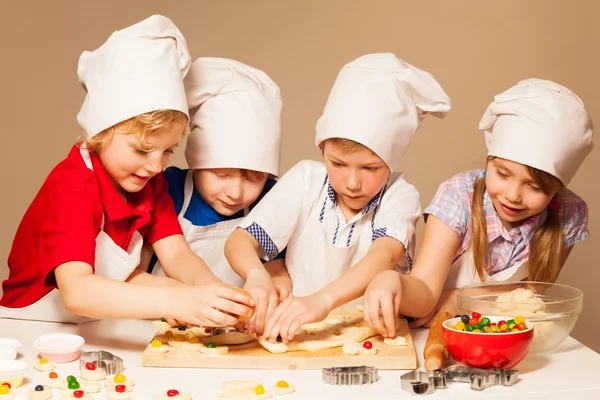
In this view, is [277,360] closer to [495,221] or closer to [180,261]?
[180,261]

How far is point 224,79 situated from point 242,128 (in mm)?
108

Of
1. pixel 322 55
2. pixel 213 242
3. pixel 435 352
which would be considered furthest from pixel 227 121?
pixel 322 55

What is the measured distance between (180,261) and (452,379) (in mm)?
619

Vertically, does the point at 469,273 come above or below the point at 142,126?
below

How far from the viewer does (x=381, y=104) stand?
1531mm

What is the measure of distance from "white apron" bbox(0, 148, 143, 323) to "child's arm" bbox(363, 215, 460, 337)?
0.46 metres

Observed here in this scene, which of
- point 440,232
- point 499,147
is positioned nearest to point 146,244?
point 440,232

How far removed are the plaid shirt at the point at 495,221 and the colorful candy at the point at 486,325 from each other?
1.28ft

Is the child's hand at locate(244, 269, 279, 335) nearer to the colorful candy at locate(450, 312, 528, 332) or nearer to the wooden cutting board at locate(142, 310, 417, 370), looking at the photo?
the wooden cutting board at locate(142, 310, 417, 370)

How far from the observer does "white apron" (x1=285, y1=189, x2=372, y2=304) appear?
164 centimetres

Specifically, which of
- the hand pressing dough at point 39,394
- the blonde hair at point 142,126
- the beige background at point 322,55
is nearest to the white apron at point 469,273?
the blonde hair at point 142,126

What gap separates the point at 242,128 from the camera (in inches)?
65.4

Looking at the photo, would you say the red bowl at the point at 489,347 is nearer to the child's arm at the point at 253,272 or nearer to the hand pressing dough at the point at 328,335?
the hand pressing dough at the point at 328,335

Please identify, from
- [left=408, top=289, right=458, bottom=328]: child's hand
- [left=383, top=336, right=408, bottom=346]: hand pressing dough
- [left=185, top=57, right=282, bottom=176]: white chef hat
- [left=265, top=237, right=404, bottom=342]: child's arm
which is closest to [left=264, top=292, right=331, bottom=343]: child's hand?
[left=265, top=237, right=404, bottom=342]: child's arm
